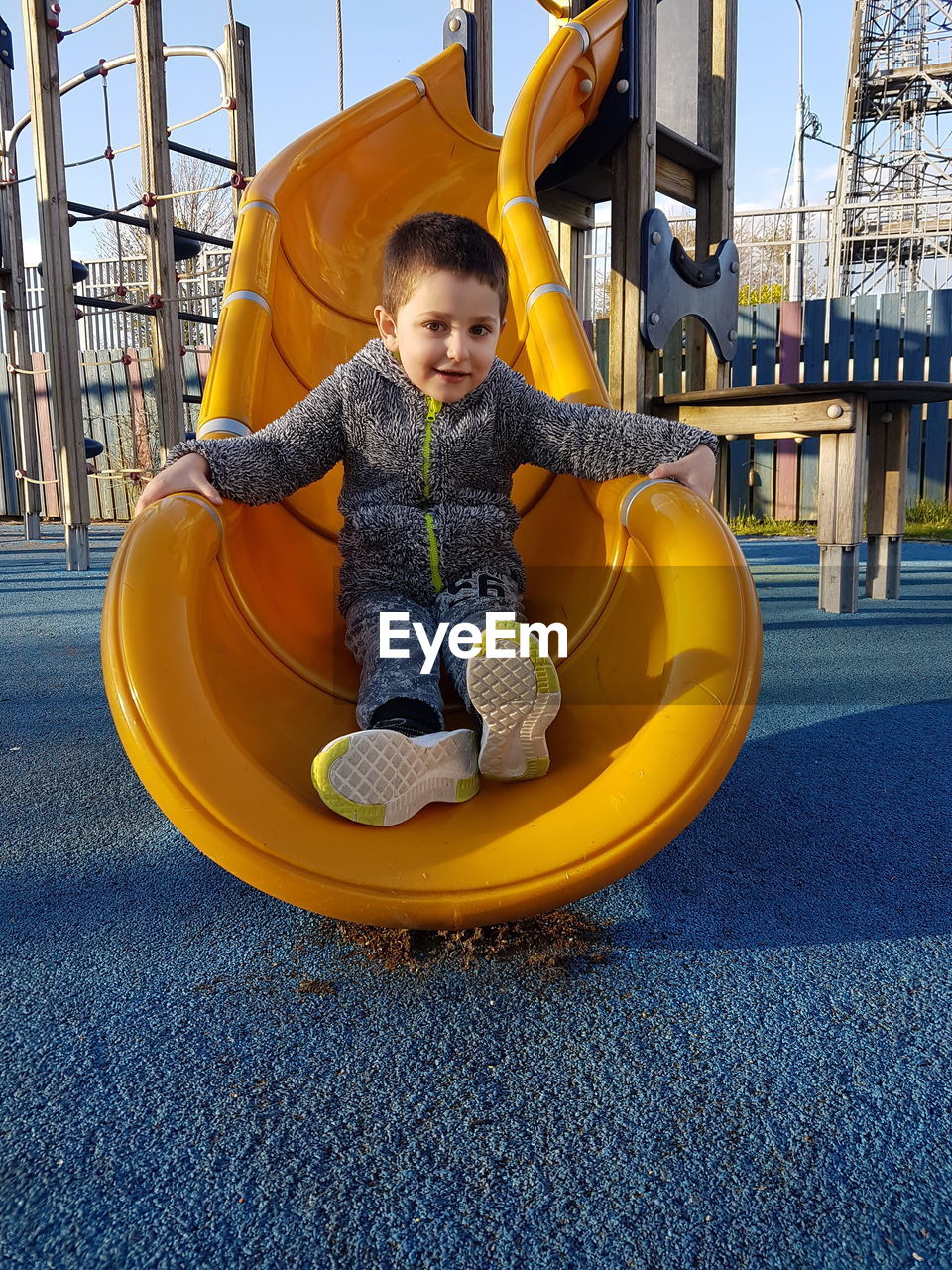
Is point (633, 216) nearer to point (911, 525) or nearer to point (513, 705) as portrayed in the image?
point (513, 705)

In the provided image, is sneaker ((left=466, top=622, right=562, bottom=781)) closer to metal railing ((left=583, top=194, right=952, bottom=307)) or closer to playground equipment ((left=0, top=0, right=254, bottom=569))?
playground equipment ((left=0, top=0, right=254, bottom=569))

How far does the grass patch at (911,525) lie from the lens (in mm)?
6359

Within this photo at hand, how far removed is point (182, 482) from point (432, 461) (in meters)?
0.42

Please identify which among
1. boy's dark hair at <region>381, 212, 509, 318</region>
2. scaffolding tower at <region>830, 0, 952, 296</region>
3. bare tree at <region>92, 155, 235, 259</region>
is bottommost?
boy's dark hair at <region>381, 212, 509, 318</region>

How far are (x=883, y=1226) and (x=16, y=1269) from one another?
0.64 metres

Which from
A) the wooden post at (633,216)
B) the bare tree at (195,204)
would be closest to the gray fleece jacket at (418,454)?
the wooden post at (633,216)

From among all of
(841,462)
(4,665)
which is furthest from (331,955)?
(841,462)

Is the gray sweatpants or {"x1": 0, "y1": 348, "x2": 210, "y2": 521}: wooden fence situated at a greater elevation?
{"x1": 0, "y1": 348, "x2": 210, "y2": 521}: wooden fence

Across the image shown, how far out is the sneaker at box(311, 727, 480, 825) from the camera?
40.5 inches

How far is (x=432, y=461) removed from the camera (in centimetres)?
152

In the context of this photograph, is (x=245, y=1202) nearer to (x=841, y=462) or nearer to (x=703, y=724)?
(x=703, y=724)

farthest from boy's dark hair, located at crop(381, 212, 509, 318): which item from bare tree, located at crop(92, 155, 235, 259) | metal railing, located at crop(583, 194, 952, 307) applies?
metal railing, located at crop(583, 194, 952, 307)

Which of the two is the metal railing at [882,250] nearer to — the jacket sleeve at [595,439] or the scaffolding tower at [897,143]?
the scaffolding tower at [897,143]

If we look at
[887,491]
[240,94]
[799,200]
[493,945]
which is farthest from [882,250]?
[493,945]
